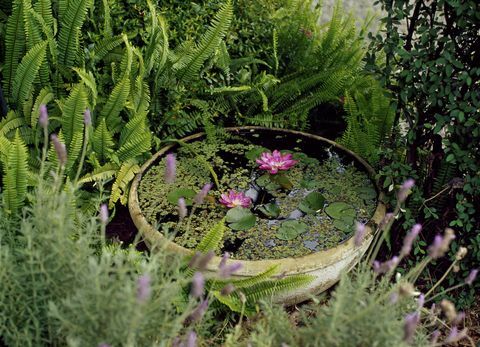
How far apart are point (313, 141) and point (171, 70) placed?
928mm

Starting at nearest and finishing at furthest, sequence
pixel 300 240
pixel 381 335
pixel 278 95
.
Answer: pixel 381 335
pixel 300 240
pixel 278 95

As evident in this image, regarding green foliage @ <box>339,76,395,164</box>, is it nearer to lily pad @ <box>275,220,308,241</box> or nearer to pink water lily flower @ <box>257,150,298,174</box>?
pink water lily flower @ <box>257,150,298,174</box>

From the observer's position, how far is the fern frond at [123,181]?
3.16 meters

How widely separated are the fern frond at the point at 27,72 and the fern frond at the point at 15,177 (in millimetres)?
542

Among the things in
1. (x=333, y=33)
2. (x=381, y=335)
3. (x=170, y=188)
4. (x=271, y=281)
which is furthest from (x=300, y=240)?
(x=333, y=33)

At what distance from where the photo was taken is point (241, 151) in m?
3.57

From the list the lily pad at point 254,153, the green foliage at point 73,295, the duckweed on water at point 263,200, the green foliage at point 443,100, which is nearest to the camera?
the green foliage at point 73,295

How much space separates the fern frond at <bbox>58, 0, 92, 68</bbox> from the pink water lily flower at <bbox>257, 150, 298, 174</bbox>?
3.98ft

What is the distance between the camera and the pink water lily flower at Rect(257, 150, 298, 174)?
10.6 ft

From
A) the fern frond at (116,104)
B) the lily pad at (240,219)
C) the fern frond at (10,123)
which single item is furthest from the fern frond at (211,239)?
the fern frond at (10,123)

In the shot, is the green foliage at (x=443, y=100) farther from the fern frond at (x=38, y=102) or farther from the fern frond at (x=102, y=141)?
the fern frond at (x=38, y=102)

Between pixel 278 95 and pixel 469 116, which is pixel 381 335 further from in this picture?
pixel 278 95

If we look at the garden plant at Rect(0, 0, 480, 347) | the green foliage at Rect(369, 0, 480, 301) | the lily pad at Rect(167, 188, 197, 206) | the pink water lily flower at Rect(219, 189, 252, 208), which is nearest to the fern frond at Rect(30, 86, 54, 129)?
the garden plant at Rect(0, 0, 480, 347)

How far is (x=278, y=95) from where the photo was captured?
3.88 meters
